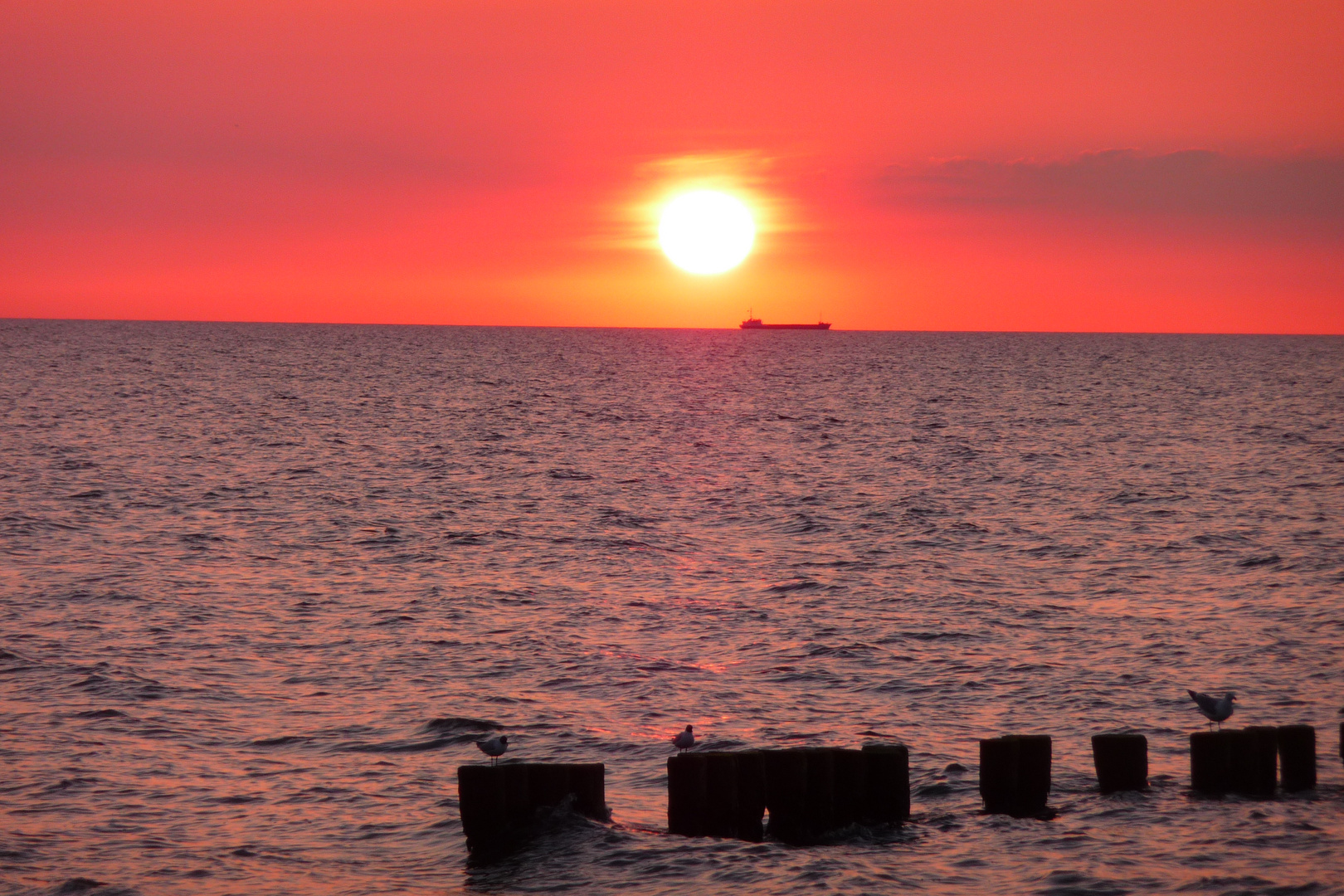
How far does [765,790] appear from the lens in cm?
1494

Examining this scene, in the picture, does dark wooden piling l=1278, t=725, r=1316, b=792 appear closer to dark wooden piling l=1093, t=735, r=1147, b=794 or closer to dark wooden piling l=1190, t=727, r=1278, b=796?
dark wooden piling l=1190, t=727, r=1278, b=796

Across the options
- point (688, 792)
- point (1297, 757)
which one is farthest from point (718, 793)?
point (1297, 757)

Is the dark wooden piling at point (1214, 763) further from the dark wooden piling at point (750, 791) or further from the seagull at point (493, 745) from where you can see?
the seagull at point (493, 745)

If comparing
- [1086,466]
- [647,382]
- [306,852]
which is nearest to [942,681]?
[306,852]

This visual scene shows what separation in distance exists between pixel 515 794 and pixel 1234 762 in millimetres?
9375

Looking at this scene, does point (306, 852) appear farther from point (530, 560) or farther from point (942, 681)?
point (530, 560)

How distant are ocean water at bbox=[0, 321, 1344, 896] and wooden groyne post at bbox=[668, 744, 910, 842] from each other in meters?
0.29

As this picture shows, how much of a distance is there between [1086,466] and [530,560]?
35.7 m

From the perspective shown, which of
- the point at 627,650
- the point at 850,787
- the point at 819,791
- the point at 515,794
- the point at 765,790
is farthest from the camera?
the point at 627,650

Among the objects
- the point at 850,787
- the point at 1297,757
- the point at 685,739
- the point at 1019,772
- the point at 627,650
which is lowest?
the point at 850,787

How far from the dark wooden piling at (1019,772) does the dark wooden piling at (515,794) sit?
5082 millimetres

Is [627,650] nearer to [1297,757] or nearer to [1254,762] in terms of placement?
[1254,762]

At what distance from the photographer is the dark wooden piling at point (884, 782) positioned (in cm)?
1528

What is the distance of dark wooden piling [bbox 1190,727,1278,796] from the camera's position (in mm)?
16094
